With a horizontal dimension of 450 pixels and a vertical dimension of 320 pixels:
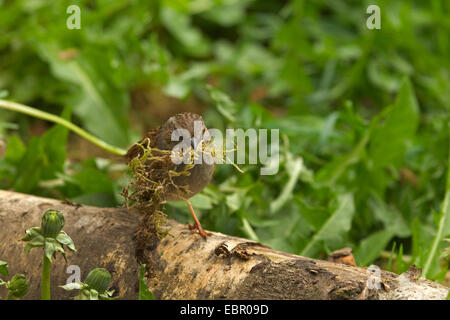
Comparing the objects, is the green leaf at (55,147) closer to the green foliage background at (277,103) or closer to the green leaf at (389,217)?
the green foliage background at (277,103)

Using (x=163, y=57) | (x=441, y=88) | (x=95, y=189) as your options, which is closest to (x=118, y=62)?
(x=163, y=57)

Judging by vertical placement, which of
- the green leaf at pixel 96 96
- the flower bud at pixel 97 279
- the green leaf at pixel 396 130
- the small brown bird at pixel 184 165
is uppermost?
the green leaf at pixel 96 96

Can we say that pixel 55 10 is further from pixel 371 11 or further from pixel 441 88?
pixel 441 88

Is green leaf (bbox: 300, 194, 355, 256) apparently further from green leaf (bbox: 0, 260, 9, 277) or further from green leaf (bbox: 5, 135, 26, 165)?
green leaf (bbox: 5, 135, 26, 165)

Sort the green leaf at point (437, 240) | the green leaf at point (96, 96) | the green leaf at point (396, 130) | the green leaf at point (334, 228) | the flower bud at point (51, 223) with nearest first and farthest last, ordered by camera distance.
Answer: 1. the flower bud at point (51, 223)
2. the green leaf at point (437, 240)
3. the green leaf at point (334, 228)
4. the green leaf at point (396, 130)
5. the green leaf at point (96, 96)

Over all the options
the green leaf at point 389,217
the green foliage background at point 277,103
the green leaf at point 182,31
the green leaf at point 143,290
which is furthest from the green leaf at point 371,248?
the green leaf at point 182,31

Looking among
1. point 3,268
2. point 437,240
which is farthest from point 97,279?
point 437,240

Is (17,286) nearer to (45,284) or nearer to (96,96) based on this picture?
(45,284)
